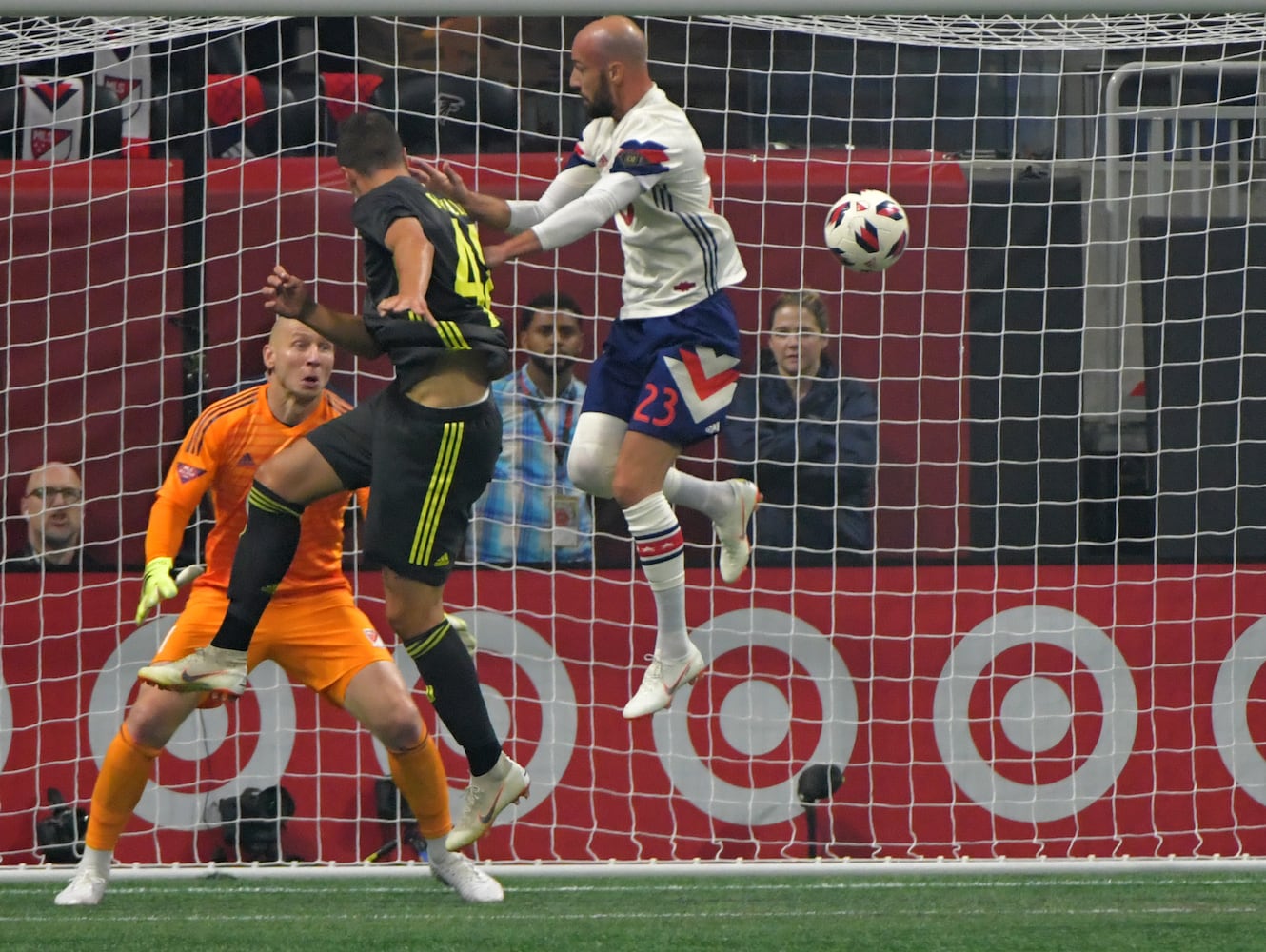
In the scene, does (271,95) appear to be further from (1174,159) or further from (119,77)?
(1174,159)

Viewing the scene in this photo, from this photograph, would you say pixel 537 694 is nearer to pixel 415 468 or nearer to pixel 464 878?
pixel 464 878

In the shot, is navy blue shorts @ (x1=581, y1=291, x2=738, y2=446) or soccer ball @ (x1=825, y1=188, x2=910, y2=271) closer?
navy blue shorts @ (x1=581, y1=291, x2=738, y2=446)

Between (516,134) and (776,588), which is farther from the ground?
(516,134)

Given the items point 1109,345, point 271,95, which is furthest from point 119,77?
point 1109,345

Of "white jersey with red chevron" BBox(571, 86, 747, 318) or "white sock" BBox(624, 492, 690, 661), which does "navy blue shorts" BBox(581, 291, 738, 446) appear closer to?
"white jersey with red chevron" BBox(571, 86, 747, 318)

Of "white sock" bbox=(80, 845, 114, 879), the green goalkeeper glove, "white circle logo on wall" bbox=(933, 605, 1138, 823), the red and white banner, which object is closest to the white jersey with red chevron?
the green goalkeeper glove

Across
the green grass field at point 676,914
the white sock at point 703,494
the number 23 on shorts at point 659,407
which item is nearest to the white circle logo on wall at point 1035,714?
the green grass field at point 676,914

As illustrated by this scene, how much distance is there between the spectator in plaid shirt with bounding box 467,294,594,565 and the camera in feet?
23.6

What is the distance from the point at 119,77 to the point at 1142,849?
4949 millimetres

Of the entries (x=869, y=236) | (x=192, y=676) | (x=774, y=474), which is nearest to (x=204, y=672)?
(x=192, y=676)

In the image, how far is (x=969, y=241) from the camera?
23.9 feet

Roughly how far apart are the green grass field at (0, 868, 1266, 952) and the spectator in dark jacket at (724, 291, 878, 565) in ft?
4.40

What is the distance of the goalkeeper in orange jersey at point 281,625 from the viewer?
589cm

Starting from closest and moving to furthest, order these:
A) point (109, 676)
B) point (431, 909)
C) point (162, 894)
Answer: point (431, 909)
point (162, 894)
point (109, 676)
